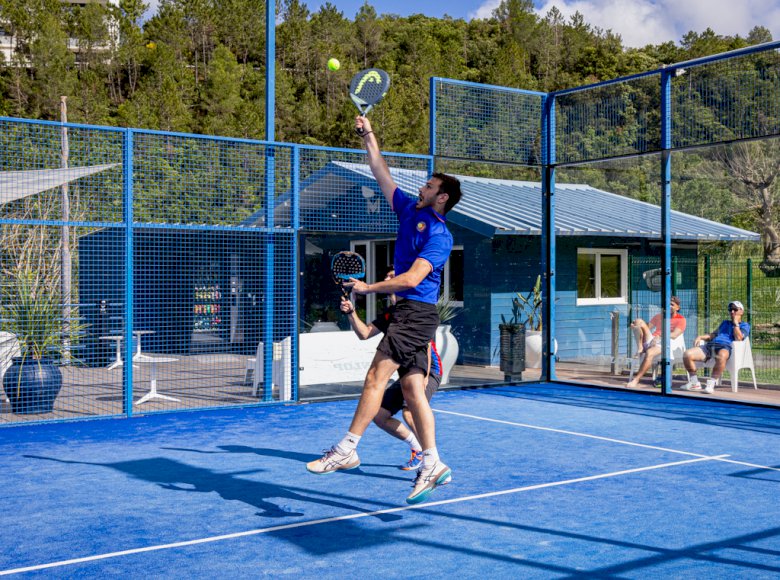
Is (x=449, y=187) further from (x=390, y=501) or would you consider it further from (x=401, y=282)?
Result: (x=390, y=501)

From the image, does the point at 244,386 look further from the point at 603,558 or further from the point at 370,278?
the point at 603,558

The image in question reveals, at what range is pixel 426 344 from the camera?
5.41m

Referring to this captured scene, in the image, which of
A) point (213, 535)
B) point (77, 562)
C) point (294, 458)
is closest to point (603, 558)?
point (213, 535)

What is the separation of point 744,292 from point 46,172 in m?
9.62

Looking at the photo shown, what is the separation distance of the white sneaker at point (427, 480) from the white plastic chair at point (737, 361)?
7.35m

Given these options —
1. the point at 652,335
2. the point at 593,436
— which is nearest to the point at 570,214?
the point at 652,335

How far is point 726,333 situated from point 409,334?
24.9 ft

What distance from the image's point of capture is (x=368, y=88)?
21.7 feet

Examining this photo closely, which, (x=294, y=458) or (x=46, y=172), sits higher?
(x=46, y=172)

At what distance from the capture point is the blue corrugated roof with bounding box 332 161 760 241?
15.1 m

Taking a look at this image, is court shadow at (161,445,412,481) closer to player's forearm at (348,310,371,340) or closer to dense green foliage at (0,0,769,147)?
player's forearm at (348,310,371,340)

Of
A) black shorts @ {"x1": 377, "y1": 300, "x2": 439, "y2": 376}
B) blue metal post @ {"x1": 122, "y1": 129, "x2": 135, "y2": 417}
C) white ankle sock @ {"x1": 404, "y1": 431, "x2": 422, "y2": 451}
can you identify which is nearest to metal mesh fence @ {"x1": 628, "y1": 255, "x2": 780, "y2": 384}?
white ankle sock @ {"x1": 404, "y1": 431, "x2": 422, "y2": 451}

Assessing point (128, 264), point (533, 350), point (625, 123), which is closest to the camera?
point (128, 264)

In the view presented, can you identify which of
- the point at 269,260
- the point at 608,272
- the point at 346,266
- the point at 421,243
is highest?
the point at 608,272
